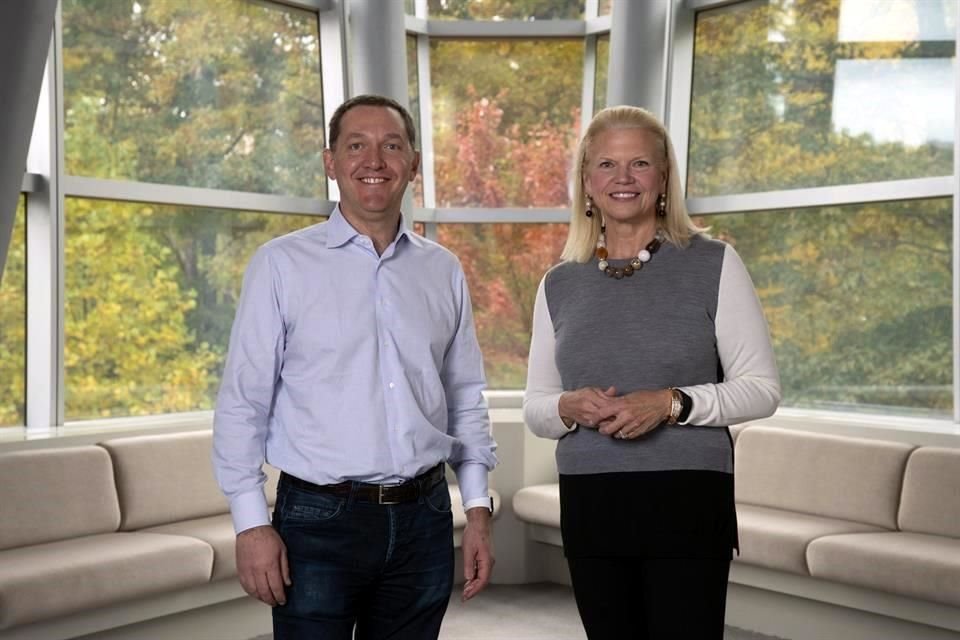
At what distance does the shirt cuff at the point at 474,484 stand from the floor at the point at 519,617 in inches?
98.4

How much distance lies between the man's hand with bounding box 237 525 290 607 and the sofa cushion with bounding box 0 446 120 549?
8.53ft

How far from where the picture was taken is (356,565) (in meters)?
2.13

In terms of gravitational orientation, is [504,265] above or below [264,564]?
above

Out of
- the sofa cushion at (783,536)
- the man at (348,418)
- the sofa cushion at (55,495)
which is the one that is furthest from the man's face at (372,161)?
the sofa cushion at (783,536)

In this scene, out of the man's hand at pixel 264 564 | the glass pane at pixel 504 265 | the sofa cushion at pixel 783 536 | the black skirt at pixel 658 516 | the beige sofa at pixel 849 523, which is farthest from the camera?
the glass pane at pixel 504 265

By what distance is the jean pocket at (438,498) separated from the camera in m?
2.26

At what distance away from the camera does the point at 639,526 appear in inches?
88.8

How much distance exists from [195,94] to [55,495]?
237 centimetres

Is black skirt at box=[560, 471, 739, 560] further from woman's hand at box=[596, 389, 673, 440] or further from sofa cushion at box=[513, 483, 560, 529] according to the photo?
sofa cushion at box=[513, 483, 560, 529]

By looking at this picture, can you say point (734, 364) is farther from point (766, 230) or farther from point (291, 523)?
point (766, 230)

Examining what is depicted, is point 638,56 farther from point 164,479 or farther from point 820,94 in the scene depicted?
point 164,479

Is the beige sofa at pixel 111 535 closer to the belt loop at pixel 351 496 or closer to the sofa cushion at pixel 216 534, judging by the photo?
the sofa cushion at pixel 216 534

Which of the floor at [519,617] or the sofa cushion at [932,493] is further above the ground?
the sofa cushion at [932,493]

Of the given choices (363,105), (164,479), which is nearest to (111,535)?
(164,479)
